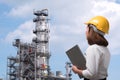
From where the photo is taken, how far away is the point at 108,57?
6188mm

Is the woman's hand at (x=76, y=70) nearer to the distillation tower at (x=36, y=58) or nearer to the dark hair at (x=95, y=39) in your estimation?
the dark hair at (x=95, y=39)

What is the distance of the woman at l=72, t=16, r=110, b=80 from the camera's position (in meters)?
5.88

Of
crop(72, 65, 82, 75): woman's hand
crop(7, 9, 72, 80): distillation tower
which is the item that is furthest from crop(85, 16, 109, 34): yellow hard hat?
crop(7, 9, 72, 80): distillation tower

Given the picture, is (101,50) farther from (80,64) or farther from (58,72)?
(58,72)

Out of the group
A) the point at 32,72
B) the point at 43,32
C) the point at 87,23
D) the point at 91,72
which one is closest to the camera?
the point at 91,72

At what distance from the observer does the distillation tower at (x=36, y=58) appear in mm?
111500

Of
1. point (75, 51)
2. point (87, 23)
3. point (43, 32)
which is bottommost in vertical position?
point (75, 51)

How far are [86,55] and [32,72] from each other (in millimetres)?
106861

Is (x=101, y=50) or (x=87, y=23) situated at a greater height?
(x=87, y=23)

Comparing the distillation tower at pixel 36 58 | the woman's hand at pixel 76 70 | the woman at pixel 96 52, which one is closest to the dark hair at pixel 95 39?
the woman at pixel 96 52

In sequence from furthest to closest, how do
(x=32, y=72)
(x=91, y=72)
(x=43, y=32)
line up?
1. (x=43, y=32)
2. (x=32, y=72)
3. (x=91, y=72)

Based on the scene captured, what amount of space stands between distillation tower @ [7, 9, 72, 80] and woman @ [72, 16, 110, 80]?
342 feet

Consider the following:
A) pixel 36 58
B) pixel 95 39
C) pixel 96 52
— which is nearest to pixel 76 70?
pixel 96 52

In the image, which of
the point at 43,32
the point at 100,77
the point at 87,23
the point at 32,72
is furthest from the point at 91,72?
the point at 43,32
